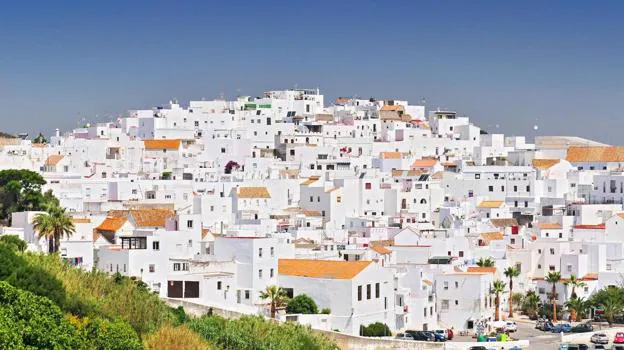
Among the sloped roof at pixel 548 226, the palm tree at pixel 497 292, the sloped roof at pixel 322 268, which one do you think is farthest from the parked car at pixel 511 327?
the sloped roof at pixel 548 226

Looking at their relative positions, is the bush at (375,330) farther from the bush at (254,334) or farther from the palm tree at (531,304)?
the palm tree at (531,304)

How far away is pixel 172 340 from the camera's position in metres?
17.6

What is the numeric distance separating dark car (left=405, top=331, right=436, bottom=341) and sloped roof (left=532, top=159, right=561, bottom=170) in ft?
98.1

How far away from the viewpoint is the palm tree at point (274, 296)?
1176 inches

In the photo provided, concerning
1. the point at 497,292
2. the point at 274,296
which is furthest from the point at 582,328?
the point at 274,296

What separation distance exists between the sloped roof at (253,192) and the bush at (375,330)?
59.6ft

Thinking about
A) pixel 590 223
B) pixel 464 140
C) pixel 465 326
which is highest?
pixel 464 140

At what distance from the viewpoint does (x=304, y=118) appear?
2835 inches

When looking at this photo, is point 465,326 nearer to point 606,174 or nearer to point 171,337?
point 171,337

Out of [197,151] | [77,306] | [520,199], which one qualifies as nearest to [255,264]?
[77,306]

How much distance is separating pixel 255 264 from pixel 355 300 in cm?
273

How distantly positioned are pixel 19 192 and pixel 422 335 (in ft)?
55.7

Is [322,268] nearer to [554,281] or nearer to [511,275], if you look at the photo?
[511,275]

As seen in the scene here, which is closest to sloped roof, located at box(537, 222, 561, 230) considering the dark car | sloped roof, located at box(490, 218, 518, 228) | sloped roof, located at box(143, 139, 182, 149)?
sloped roof, located at box(490, 218, 518, 228)
